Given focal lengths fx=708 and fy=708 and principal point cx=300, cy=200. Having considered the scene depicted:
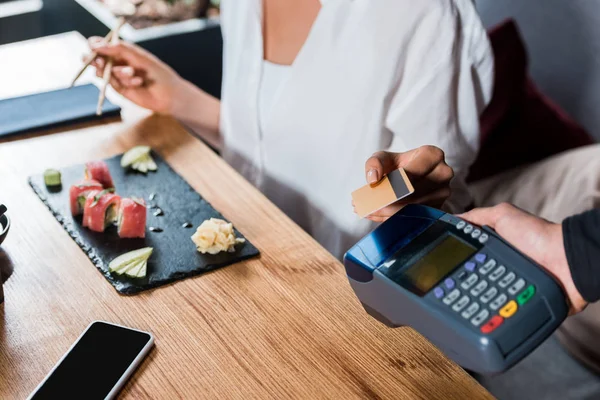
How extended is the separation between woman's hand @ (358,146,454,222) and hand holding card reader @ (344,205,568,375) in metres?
0.09

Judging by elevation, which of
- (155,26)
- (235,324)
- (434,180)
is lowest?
(155,26)

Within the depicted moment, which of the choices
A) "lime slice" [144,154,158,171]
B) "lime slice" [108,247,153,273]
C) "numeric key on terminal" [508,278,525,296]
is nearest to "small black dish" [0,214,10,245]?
"lime slice" [108,247,153,273]

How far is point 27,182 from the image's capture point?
1.14m

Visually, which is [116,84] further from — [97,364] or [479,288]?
[479,288]

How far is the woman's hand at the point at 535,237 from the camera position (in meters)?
0.75

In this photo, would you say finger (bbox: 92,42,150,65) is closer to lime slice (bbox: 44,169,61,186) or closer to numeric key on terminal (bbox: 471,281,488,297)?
lime slice (bbox: 44,169,61,186)

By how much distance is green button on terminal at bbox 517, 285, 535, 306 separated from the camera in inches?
26.9

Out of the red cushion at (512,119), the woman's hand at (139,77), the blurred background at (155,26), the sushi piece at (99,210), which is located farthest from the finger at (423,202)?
the blurred background at (155,26)

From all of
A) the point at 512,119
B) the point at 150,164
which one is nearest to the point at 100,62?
the point at 150,164

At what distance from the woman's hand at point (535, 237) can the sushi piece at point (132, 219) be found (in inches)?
17.4

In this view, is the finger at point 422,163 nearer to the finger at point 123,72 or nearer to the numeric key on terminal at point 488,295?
the numeric key on terminal at point 488,295

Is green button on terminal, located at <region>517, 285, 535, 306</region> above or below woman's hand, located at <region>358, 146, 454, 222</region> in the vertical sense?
above

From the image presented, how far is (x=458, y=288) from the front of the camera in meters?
0.71

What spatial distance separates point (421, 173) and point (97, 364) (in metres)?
0.48
